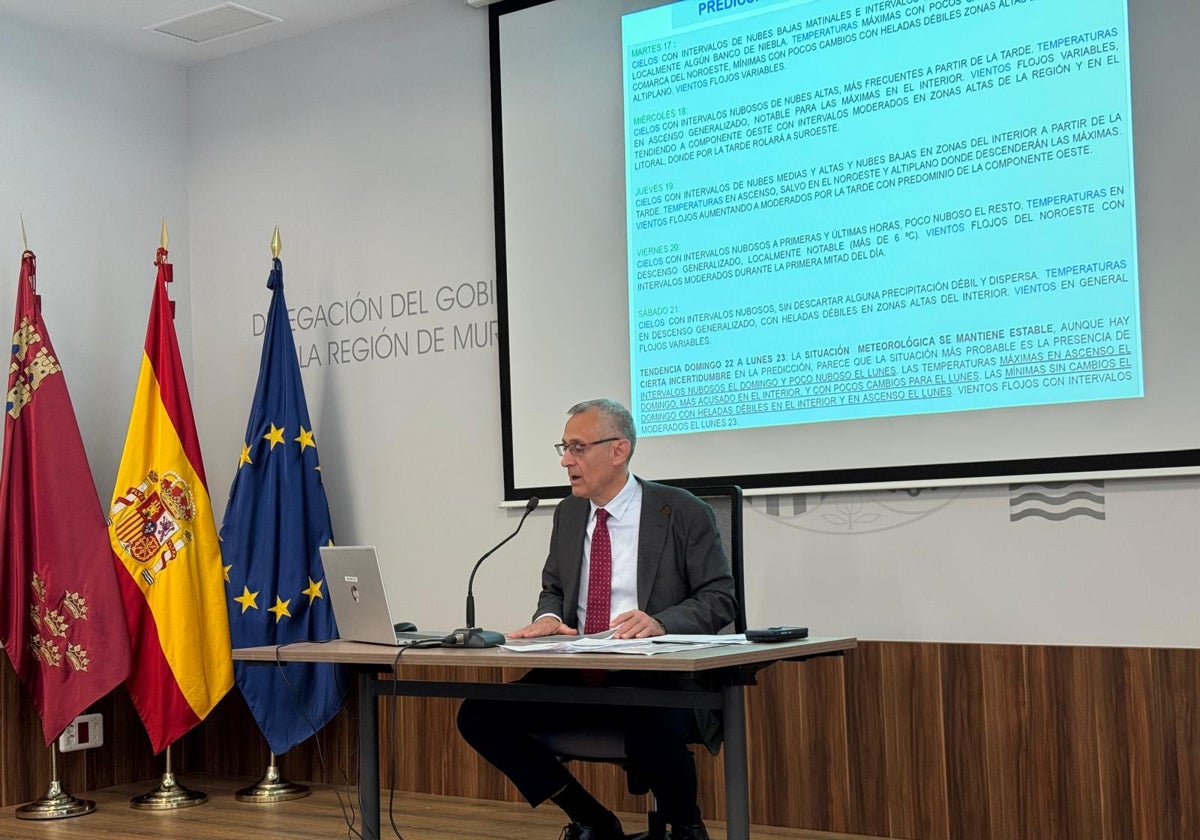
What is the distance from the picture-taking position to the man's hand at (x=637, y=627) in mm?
2764

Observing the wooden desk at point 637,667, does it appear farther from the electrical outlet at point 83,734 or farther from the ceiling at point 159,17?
the ceiling at point 159,17

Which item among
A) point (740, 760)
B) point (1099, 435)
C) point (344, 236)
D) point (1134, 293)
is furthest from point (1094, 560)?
point (344, 236)

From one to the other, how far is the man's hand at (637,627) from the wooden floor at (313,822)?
1209 mm

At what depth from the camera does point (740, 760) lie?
2.64 metres

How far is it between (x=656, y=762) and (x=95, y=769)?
2666mm

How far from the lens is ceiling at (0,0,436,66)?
15.3 feet

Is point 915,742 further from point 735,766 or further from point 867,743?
point 735,766

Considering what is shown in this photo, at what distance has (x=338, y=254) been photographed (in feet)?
16.0

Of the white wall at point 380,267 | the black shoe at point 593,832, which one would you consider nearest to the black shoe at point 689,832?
the black shoe at point 593,832

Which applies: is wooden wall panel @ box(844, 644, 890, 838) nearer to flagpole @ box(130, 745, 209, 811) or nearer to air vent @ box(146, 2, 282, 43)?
flagpole @ box(130, 745, 209, 811)

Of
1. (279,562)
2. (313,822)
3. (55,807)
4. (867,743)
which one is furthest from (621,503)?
(55,807)

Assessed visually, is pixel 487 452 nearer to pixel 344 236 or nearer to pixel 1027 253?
pixel 344 236

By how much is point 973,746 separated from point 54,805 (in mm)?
2918

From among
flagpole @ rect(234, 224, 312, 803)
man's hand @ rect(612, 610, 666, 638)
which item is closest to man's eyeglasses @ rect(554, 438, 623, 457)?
man's hand @ rect(612, 610, 666, 638)
